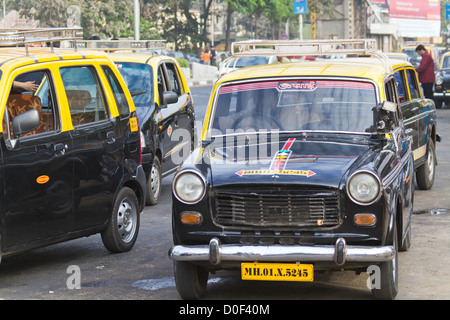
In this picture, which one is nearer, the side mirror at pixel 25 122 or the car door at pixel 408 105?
the side mirror at pixel 25 122

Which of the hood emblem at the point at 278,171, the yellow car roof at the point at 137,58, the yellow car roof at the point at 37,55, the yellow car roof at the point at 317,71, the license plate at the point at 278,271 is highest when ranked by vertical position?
the yellow car roof at the point at 37,55

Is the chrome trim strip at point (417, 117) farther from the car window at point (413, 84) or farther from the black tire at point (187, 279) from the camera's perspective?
the black tire at point (187, 279)

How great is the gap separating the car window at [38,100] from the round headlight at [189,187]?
5.32 ft

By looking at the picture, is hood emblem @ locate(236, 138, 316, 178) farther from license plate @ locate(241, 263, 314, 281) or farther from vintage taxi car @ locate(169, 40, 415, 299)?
license plate @ locate(241, 263, 314, 281)

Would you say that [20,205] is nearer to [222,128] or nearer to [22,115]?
[22,115]

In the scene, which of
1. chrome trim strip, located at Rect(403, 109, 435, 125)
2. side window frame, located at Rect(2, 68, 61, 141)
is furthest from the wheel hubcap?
chrome trim strip, located at Rect(403, 109, 435, 125)

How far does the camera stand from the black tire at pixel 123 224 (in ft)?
28.2

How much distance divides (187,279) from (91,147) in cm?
202

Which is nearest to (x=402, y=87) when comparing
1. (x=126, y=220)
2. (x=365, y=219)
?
(x=126, y=220)

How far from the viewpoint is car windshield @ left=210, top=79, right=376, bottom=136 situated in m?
7.68

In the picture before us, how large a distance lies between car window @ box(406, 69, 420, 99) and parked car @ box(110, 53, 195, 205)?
305 centimetres

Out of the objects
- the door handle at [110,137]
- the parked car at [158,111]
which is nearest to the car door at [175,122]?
the parked car at [158,111]

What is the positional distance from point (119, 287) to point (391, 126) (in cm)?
264

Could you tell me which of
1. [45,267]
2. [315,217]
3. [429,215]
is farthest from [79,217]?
[429,215]
